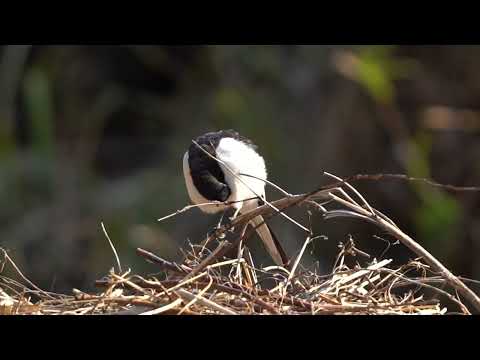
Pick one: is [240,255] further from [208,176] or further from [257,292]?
[208,176]

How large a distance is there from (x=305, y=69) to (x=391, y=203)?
1.59 meters

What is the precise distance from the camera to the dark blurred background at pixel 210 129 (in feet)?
24.7

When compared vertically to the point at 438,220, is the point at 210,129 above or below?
above

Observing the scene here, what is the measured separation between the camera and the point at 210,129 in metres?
8.64

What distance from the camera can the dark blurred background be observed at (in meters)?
7.53

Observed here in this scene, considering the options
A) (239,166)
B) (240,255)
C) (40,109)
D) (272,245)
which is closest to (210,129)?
(40,109)

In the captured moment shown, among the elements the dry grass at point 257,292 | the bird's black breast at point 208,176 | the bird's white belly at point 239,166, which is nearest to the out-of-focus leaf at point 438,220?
the bird's white belly at point 239,166

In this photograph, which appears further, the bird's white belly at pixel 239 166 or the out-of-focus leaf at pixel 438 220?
the out-of-focus leaf at pixel 438 220

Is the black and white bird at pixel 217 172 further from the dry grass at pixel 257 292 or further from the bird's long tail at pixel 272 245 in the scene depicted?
the dry grass at pixel 257 292

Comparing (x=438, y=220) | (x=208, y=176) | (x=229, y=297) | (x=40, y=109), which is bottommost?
(x=438, y=220)

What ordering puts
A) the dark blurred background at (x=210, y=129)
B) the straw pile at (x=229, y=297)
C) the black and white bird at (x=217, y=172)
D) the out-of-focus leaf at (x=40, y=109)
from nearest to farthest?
the straw pile at (x=229, y=297) → the black and white bird at (x=217, y=172) → the dark blurred background at (x=210, y=129) → the out-of-focus leaf at (x=40, y=109)

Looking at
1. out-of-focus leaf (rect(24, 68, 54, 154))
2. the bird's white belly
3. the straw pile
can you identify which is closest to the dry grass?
the straw pile

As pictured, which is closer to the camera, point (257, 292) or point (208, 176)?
point (257, 292)

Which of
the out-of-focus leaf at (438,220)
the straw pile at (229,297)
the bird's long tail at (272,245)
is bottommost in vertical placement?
the out-of-focus leaf at (438,220)
